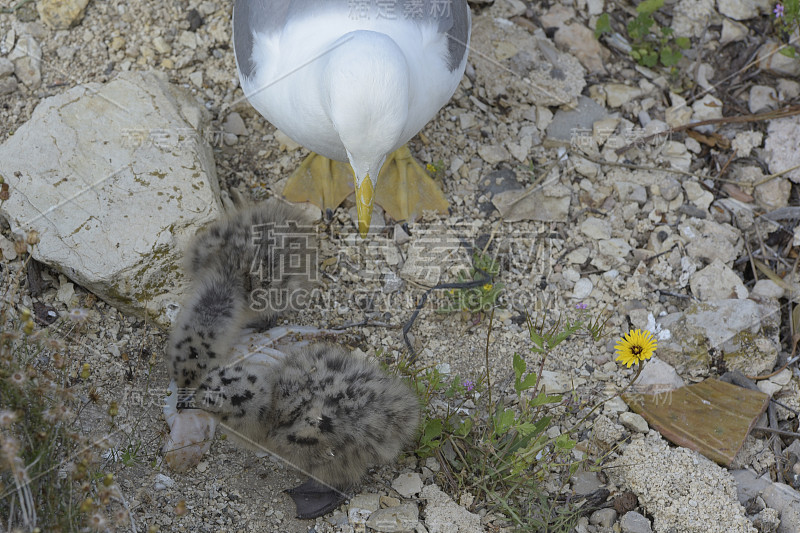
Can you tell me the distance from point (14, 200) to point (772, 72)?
4422 millimetres

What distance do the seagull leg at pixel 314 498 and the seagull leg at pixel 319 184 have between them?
5.60 feet

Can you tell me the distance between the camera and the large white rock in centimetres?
364

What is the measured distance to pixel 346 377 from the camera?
3.10 m

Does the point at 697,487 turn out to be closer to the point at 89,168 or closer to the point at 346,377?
the point at 346,377

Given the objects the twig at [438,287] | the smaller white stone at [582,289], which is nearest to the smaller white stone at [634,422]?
the smaller white stone at [582,289]

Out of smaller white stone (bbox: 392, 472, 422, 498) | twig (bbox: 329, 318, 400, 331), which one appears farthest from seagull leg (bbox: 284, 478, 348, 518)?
twig (bbox: 329, 318, 400, 331)

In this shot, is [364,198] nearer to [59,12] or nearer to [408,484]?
[408,484]

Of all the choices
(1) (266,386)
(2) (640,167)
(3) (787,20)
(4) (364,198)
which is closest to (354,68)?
(4) (364,198)

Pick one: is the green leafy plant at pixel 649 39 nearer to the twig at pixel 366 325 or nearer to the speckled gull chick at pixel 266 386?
the twig at pixel 366 325

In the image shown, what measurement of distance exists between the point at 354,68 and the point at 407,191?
1412 mm

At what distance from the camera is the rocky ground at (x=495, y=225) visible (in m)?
3.21

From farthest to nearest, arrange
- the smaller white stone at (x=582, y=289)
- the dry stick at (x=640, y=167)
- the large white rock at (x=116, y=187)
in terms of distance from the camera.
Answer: the dry stick at (x=640, y=167)
the smaller white stone at (x=582, y=289)
the large white rock at (x=116, y=187)

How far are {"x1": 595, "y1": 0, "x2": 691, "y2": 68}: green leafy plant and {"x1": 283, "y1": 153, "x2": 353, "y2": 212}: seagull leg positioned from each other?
6.52 ft

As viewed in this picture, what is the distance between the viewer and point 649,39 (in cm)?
506
